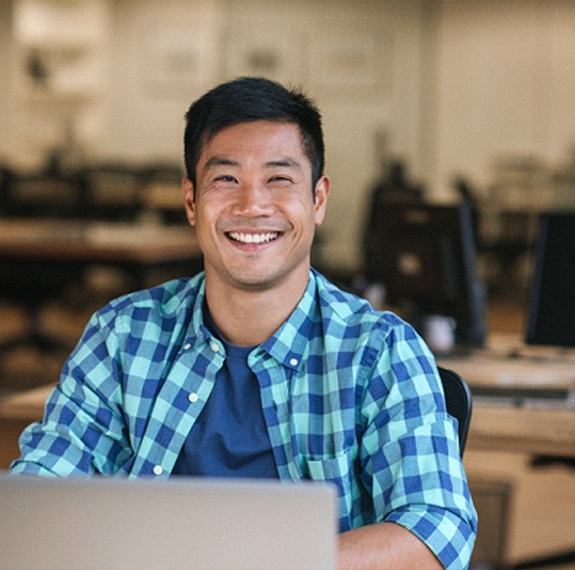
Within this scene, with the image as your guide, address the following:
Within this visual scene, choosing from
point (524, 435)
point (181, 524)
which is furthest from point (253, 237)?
point (524, 435)

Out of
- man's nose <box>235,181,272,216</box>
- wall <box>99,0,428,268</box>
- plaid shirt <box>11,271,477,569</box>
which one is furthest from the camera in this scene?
wall <box>99,0,428,268</box>

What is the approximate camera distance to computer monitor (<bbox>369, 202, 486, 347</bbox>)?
3664mm

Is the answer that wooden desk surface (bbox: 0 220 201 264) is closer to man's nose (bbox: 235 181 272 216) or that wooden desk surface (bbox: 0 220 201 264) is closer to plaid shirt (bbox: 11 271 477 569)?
plaid shirt (bbox: 11 271 477 569)

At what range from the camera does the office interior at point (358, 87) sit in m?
11.0

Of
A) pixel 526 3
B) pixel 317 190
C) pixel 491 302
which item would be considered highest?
pixel 526 3

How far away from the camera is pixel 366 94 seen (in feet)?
36.9

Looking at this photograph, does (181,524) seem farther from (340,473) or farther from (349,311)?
(349,311)

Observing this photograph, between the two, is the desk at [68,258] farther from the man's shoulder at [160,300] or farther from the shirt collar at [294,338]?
the shirt collar at [294,338]

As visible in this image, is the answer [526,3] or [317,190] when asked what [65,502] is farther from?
[526,3]

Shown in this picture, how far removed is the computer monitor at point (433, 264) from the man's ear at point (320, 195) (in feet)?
6.27

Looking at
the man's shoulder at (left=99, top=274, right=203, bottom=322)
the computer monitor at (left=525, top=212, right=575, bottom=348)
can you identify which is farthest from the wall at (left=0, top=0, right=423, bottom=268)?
the man's shoulder at (left=99, top=274, right=203, bottom=322)

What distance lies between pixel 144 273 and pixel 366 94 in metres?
5.73

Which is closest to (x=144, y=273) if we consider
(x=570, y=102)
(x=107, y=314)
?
(x=107, y=314)

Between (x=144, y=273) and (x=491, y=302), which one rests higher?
(x=144, y=273)
